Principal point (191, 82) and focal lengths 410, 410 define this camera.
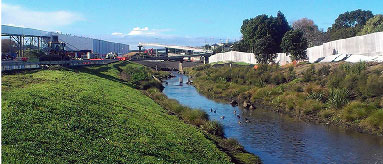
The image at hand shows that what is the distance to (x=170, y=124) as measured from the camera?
99.1 feet

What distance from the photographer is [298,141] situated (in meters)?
32.3

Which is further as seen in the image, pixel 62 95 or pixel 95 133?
pixel 62 95

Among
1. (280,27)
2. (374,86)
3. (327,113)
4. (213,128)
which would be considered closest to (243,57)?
(280,27)

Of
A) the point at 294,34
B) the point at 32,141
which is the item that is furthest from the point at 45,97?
the point at 294,34

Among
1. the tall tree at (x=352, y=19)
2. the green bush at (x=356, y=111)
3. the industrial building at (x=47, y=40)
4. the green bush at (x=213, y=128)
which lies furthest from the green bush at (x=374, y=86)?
the tall tree at (x=352, y=19)

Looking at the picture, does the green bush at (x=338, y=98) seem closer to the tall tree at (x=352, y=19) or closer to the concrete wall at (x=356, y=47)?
the concrete wall at (x=356, y=47)

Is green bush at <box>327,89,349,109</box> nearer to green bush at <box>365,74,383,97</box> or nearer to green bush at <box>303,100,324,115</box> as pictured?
green bush at <box>303,100,324,115</box>

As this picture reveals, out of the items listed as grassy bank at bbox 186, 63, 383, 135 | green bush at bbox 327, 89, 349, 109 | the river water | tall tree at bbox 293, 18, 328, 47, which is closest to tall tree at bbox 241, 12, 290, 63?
tall tree at bbox 293, 18, 328, 47

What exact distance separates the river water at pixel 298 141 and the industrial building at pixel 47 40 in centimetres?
6582

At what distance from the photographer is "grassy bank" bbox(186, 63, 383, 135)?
38.5 metres

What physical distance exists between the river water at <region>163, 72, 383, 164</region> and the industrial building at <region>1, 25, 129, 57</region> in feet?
216

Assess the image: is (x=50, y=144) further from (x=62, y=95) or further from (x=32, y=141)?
(x=62, y=95)

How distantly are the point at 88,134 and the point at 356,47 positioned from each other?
178 ft

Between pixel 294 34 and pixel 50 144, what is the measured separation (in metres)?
73.0
